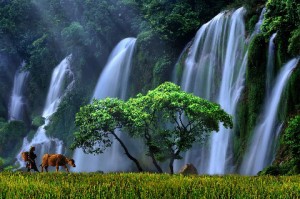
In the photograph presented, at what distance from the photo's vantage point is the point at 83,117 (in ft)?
71.7

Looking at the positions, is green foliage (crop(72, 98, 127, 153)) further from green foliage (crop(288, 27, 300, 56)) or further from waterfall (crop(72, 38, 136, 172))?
waterfall (crop(72, 38, 136, 172))

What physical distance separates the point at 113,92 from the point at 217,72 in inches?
450

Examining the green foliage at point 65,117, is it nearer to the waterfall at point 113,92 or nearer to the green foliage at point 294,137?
the waterfall at point 113,92

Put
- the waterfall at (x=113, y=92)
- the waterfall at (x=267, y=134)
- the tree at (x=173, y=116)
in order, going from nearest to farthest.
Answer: the tree at (x=173, y=116) < the waterfall at (x=267, y=134) < the waterfall at (x=113, y=92)

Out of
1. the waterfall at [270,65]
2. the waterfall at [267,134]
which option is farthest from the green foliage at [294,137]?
the waterfall at [270,65]

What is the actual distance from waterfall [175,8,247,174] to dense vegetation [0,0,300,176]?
1.06 metres

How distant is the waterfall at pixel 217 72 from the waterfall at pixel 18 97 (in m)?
23.3

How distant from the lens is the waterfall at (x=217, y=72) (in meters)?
26.6

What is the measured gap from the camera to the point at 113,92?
3803 centimetres

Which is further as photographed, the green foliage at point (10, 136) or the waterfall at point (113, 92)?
the green foliage at point (10, 136)

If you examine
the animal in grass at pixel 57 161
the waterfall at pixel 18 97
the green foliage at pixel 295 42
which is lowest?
the animal in grass at pixel 57 161

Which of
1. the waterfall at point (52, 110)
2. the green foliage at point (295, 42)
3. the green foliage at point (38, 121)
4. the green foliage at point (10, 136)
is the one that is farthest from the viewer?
the green foliage at point (10, 136)

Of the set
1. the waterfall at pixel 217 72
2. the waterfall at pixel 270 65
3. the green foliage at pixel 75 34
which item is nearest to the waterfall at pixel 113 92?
the green foliage at pixel 75 34

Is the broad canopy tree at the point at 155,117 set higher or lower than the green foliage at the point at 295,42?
lower
